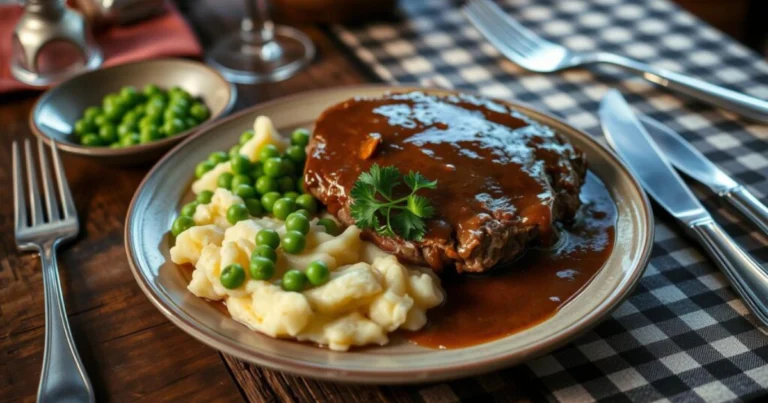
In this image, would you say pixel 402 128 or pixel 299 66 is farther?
pixel 299 66

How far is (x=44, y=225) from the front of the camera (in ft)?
10.9

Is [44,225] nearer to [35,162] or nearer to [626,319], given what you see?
[35,162]

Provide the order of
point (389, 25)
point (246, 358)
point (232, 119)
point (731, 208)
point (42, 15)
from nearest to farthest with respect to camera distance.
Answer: point (246, 358), point (731, 208), point (232, 119), point (42, 15), point (389, 25)

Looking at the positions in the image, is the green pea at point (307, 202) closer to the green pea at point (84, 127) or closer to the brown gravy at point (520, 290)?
the brown gravy at point (520, 290)

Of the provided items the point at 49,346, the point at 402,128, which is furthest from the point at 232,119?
the point at 49,346

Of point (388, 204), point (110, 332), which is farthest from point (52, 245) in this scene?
point (388, 204)

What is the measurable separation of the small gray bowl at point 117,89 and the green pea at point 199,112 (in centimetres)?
3

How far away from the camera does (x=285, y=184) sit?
3348mm

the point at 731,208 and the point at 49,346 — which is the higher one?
the point at 731,208

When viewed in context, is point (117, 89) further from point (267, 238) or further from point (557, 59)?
point (557, 59)

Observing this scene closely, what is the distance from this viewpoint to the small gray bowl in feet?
11.9

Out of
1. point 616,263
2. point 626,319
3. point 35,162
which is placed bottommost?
point 35,162

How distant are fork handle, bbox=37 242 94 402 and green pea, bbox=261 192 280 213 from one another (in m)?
0.88

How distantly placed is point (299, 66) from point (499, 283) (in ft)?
8.20
